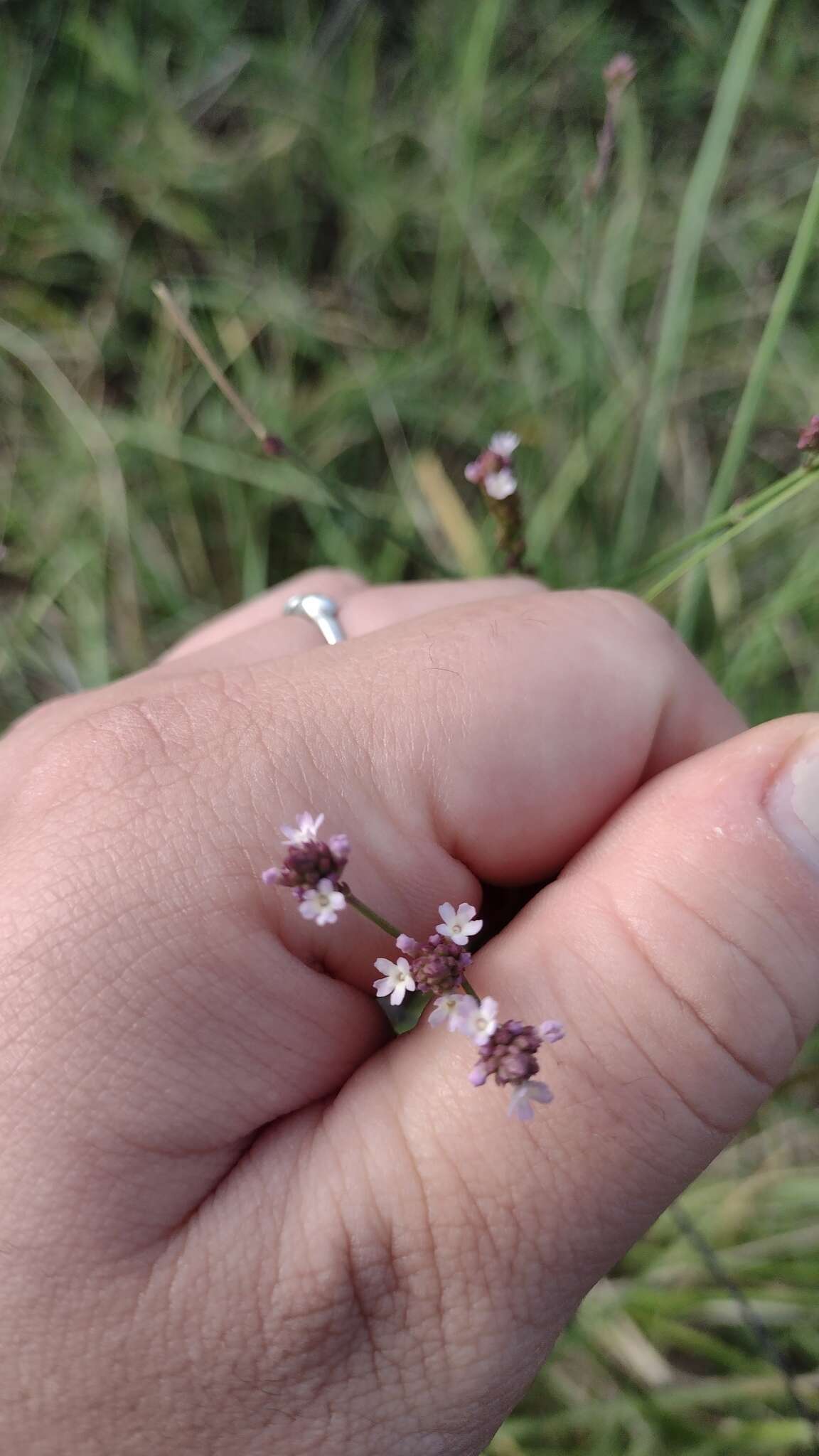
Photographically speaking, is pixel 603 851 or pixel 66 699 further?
pixel 66 699

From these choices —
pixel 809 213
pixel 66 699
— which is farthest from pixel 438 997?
pixel 809 213

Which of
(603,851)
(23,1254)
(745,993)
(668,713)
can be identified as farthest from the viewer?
(668,713)

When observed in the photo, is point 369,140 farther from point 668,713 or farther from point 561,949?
point 561,949

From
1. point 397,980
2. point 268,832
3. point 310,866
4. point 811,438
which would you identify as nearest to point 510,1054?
point 397,980

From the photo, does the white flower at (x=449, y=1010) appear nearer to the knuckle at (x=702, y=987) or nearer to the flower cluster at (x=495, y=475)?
the knuckle at (x=702, y=987)

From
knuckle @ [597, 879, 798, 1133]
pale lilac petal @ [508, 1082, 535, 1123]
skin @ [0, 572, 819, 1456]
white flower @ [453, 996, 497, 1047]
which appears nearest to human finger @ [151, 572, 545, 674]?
skin @ [0, 572, 819, 1456]

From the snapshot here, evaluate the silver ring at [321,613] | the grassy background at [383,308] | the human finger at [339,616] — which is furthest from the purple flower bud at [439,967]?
the grassy background at [383,308]
